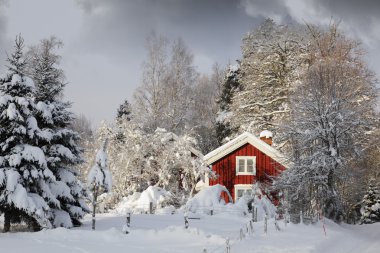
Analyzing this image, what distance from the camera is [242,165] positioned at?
121ft

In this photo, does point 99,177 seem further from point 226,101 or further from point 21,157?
point 226,101

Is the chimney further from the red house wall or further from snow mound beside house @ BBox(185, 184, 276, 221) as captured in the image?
snow mound beside house @ BBox(185, 184, 276, 221)

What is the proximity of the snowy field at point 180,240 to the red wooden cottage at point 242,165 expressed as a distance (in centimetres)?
1472

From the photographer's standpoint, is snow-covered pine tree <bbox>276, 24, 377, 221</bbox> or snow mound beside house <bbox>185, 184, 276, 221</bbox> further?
snow mound beside house <bbox>185, 184, 276, 221</bbox>

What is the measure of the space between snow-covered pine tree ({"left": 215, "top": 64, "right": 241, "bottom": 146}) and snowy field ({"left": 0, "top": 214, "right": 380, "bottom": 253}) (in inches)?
1060

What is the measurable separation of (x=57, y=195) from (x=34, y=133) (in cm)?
270

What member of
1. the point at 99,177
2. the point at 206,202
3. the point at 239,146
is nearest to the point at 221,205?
the point at 206,202

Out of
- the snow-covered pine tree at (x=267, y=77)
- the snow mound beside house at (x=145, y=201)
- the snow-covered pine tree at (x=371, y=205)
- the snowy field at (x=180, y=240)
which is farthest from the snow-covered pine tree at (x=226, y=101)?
the snowy field at (x=180, y=240)

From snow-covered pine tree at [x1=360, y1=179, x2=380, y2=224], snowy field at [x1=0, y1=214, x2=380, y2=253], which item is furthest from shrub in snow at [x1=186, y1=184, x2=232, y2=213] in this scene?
snow-covered pine tree at [x1=360, y1=179, x2=380, y2=224]

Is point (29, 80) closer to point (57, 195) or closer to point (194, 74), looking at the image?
point (57, 195)

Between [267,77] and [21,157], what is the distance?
28914 mm

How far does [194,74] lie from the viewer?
1865 inches

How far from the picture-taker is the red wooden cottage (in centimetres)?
3650

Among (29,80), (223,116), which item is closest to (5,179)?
(29,80)
